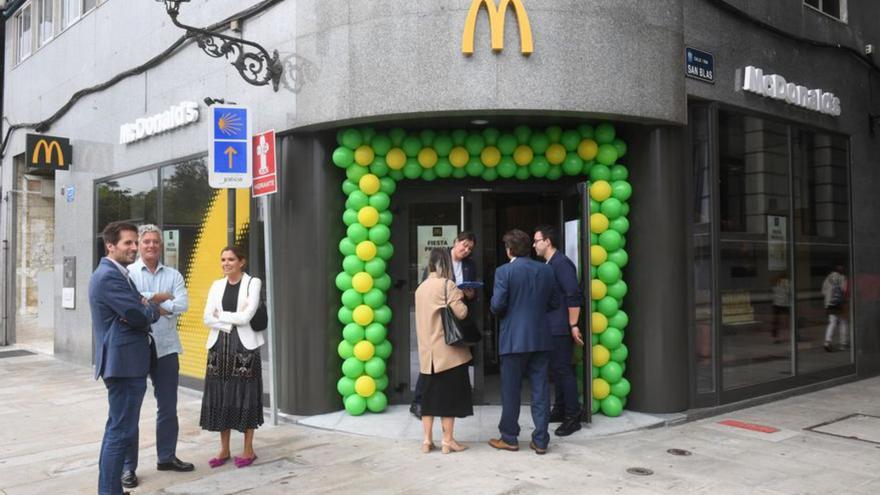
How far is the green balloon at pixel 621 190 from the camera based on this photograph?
6.85m

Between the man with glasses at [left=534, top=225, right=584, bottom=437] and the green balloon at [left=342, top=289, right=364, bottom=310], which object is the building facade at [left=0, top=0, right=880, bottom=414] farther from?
the man with glasses at [left=534, top=225, right=584, bottom=437]

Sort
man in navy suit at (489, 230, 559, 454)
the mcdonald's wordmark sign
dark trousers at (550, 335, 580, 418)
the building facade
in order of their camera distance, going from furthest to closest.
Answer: the mcdonald's wordmark sign, the building facade, dark trousers at (550, 335, 580, 418), man in navy suit at (489, 230, 559, 454)

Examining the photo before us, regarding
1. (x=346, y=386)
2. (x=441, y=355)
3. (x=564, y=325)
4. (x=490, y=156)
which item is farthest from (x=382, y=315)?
(x=490, y=156)

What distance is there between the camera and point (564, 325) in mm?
6340

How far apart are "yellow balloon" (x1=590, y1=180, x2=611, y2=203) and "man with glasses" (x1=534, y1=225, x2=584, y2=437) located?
2.53 ft

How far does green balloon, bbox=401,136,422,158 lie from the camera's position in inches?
274

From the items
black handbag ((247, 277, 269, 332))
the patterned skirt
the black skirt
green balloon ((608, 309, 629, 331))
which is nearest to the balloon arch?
green balloon ((608, 309, 629, 331))

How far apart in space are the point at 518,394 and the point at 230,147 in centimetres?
349

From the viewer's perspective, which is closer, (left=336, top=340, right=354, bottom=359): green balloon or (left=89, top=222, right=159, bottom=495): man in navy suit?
(left=89, top=222, right=159, bottom=495): man in navy suit

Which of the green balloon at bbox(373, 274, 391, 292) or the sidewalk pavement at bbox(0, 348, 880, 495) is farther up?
the green balloon at bbox(373, 274, 391, 292)

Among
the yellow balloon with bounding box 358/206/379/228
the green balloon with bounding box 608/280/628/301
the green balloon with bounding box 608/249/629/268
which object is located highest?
the yellow balloon with bounding box 358/206/379/228

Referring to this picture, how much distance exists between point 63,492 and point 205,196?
14.1 ft

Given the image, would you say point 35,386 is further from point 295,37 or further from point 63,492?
point 295,37

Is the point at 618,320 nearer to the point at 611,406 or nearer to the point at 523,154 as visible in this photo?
the point at 611,406
